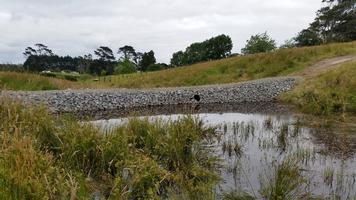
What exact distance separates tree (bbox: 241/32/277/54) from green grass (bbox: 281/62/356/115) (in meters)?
32.5

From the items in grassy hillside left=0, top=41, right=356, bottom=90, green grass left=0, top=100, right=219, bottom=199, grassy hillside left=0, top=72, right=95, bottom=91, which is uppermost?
grassy hillside left=0, top=41, right=356, bottom=90

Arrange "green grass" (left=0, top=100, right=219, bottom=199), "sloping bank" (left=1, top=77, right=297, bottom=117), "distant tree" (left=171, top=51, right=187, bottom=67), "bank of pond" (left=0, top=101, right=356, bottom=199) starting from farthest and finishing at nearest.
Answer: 1. "distant tree" (left=171, top=51, right=187, bottom=67)
2. "sloping bank" (left=1, top=77, right=297, bottom=117)
3. "bank of pond" (left=0, top=101, right=356, bottom=199)
4. "green grass" (left=0, top=100, right=219, bottom=199)

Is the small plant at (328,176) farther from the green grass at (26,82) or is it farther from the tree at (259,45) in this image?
the tree at (259,45)

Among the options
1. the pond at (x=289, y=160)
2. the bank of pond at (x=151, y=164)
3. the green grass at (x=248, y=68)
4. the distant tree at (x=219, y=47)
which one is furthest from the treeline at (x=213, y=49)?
the bank of pond at (x=151, y=164)

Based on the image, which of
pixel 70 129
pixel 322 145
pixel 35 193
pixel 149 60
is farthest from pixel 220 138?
pixel 149 60

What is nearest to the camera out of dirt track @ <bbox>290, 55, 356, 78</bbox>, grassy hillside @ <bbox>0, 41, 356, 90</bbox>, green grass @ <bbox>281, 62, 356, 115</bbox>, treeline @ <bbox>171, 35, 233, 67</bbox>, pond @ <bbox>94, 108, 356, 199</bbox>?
pond @ <bbox>94, 108, 356, 199</bbox>

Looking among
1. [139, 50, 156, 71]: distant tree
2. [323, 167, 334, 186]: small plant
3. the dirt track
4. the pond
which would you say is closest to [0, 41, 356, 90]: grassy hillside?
the dirt track

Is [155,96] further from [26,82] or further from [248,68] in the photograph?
[248,68]

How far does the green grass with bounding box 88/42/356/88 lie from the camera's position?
33.5 meters

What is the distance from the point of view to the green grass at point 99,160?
5078 millimetres

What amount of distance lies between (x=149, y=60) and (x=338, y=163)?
70.5 m

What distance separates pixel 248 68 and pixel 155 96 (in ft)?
46.3

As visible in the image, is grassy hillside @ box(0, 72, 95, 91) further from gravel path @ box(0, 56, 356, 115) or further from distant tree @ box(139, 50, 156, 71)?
distant tree @ box(139, 50, 156, 71)

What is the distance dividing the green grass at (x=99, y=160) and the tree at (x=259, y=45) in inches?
2003
